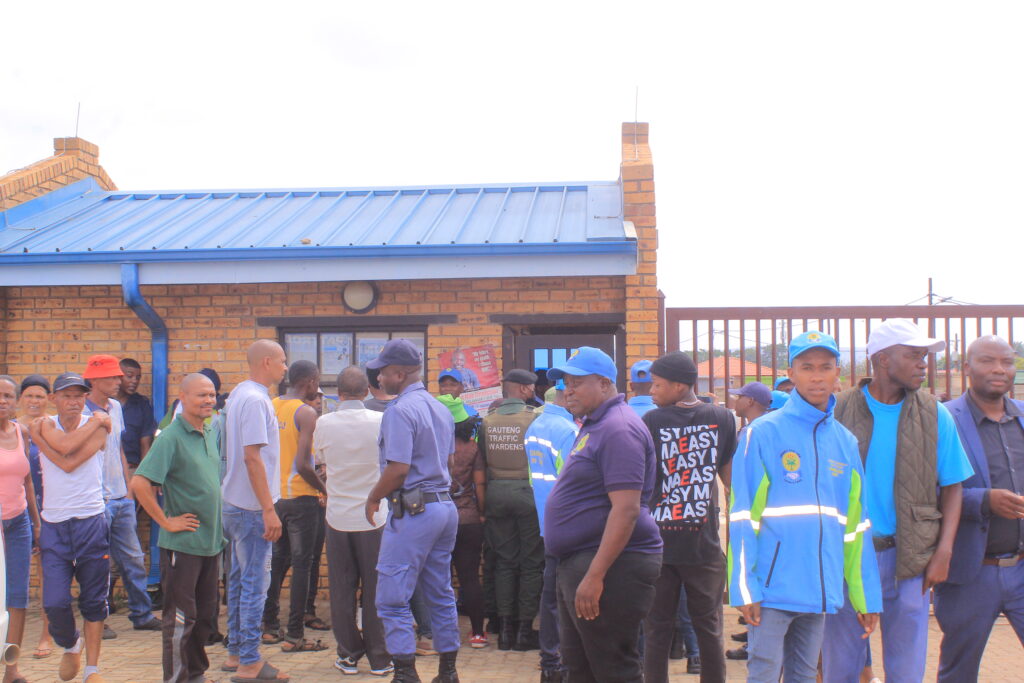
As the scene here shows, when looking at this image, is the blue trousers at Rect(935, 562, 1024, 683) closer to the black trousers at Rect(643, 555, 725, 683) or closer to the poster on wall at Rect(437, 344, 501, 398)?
the black trousers at Rect(643, 555, 725, 683)

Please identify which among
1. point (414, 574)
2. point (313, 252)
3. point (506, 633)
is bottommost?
point (506, 633)

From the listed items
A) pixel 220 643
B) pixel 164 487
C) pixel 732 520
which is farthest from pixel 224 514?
pixel 732 520

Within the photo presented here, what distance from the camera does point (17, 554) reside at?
545 cm

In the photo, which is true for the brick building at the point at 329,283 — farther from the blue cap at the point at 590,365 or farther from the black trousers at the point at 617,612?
the black trousers at the point at 617,612

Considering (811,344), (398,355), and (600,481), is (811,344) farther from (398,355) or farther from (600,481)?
(398,355)

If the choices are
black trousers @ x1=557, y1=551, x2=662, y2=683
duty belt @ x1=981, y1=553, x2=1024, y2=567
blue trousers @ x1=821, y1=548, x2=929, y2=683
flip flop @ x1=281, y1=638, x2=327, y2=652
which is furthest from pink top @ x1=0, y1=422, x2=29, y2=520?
duty belt @ x1=981, y1=553, x2=1024, y2=567

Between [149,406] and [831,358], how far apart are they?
234 inches

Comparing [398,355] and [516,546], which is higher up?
[398,355]

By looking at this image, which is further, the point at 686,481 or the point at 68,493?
the point at 68,493

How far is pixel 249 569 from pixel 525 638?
2.10 meters

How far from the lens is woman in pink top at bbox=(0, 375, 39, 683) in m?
5.34

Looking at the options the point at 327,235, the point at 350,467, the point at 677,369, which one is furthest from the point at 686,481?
the point at 327,235

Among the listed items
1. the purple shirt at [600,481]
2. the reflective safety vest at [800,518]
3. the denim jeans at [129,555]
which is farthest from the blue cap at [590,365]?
the denim jeans at [129,555]

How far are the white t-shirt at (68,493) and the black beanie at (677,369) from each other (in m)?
3.62
